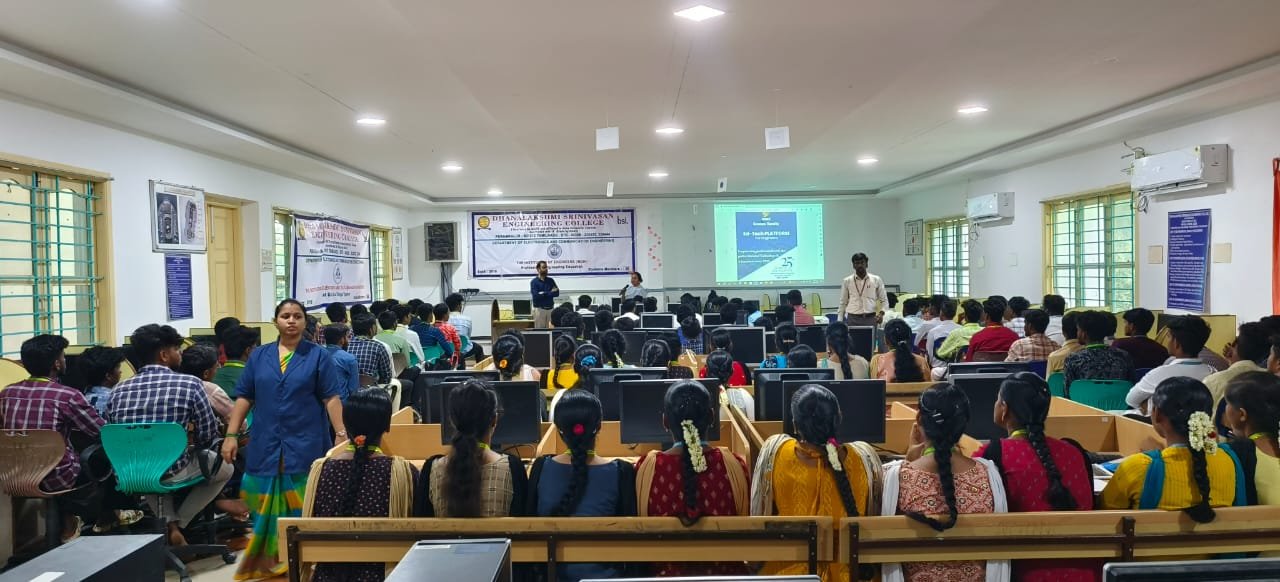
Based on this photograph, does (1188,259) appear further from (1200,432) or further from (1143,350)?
(1200,432)

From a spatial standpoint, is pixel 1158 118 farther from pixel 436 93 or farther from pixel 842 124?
pixel 436 93

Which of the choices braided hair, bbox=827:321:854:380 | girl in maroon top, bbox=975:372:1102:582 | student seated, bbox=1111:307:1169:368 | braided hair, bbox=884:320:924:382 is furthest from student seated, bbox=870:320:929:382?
girl in maroon top, bbox=975:372:1102:582

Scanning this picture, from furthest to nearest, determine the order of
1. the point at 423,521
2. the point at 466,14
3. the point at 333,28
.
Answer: the point at 333,28
the point at 466,14
the point at 423,521

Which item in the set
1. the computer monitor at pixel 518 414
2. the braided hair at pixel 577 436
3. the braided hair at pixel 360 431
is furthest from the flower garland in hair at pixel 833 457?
the computer monitor at pixel 518 414

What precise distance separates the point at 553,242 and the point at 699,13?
1054 cm

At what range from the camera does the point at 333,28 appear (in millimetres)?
4133

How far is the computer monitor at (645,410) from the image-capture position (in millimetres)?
3301

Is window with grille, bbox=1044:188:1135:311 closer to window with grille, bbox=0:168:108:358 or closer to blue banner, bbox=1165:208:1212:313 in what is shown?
blue banner, bbox=1165:208:1212:313

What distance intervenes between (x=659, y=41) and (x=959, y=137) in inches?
197

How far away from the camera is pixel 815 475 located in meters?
2.23

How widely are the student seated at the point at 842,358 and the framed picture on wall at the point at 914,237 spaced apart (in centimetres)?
885

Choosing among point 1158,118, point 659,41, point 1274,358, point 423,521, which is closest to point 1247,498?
point 1274,358

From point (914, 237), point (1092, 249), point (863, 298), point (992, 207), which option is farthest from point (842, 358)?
point (914, 237)

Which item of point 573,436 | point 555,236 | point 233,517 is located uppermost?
point 555,236
